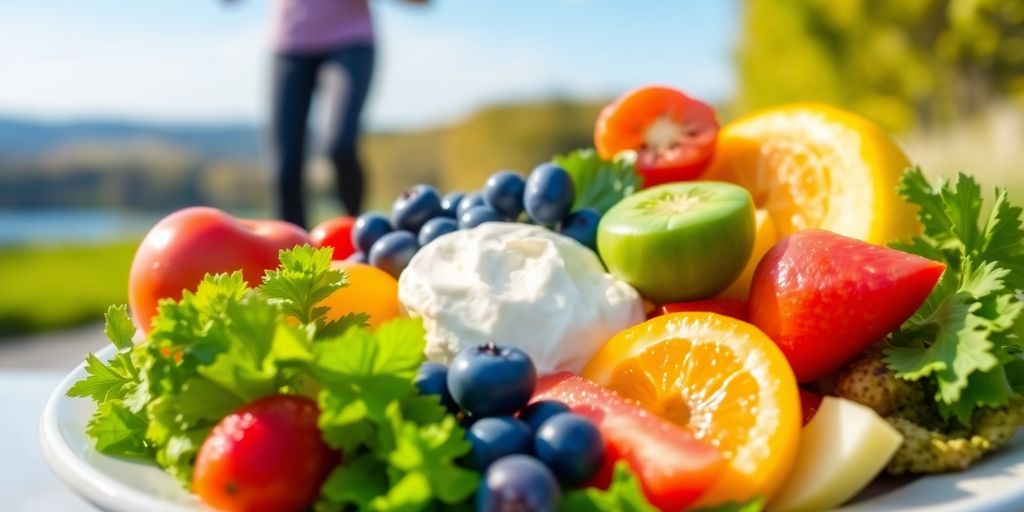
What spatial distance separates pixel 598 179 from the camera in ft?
5.64

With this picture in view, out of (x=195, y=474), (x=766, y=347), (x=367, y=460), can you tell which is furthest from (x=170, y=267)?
(x=766, y=347)

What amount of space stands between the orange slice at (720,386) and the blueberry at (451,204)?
57 centimetres

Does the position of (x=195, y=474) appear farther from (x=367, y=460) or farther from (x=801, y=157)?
(x=801, y=157)

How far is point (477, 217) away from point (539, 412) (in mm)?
671

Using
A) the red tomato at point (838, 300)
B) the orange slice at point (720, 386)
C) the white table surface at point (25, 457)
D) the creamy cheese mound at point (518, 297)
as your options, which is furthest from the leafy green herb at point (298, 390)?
the red tomato at point (838, 300)

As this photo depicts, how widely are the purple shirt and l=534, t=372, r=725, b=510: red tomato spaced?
269 centimetres

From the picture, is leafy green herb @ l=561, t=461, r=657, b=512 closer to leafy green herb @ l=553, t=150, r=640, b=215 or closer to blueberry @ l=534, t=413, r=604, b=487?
blueberry @ l=534, t=413, r=604, b=487

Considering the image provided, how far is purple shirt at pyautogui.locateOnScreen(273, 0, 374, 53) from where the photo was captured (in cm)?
353

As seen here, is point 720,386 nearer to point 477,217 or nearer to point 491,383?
point 491,383

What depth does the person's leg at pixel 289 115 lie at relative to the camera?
356 centimetres

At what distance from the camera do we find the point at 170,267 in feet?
5.19

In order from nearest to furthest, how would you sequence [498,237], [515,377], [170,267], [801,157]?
[515,377] → [498,237] → [170,267] → [801,157]

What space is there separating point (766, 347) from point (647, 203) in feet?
1.36

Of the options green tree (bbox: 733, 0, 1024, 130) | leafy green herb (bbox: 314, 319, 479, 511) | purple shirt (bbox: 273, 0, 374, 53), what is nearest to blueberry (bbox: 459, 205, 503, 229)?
leafy green herb (bbox: 314, 319, 479, 511)
